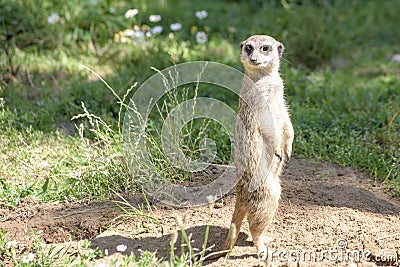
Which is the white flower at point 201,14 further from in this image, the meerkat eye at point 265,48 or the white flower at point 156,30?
the meerkat eye at point 265,48

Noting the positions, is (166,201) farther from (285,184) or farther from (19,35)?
(19,35)

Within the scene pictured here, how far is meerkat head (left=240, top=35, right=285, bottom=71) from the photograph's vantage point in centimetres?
353

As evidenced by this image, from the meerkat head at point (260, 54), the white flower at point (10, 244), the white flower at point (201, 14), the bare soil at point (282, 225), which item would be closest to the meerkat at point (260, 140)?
the meerkat head at point (260, 54)

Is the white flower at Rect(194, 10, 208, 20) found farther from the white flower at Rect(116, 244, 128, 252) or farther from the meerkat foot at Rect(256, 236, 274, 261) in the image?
the white flower at Rect(116, 244, 128, 252)

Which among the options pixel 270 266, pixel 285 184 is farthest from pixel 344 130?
pixel 270 266

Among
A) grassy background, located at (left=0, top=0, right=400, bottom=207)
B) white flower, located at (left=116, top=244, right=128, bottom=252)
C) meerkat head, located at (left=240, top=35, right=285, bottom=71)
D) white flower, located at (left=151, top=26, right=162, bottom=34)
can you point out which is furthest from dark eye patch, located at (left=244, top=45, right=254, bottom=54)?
white flower, located at (left=151, top=26, right=162, bottom=34)

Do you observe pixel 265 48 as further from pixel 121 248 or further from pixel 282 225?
pixel 121 248

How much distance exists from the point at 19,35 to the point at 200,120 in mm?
2464

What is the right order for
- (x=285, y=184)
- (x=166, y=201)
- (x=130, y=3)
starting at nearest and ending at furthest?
1. (x=166, y=201)
2. (x=285, y=184)
3. (x=130, y=3)

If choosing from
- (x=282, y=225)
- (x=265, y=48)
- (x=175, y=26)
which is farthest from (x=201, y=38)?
(x=282, y=225)

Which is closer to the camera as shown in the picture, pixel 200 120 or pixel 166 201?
pixel 166 201

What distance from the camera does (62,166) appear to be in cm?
439

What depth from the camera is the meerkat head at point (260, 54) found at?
3.53 metres

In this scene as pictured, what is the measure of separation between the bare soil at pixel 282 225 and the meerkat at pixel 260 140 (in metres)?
0.19
